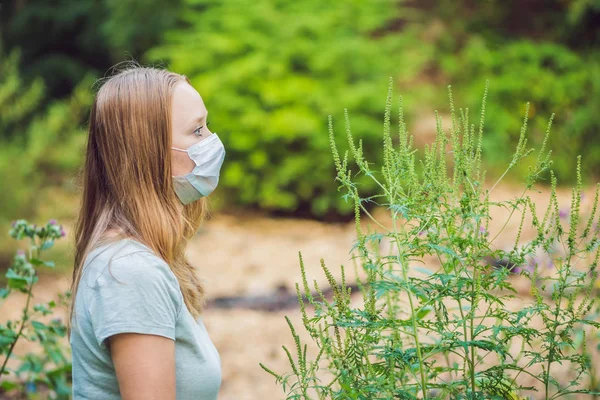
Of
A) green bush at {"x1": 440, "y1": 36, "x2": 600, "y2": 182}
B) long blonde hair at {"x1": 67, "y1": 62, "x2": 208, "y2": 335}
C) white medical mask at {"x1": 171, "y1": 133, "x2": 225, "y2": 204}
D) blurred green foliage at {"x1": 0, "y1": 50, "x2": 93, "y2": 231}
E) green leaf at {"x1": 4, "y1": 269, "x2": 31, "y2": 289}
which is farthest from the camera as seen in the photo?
green bush at {"x1": 440, "y1": 36, "x2": 600, "y2": 182}

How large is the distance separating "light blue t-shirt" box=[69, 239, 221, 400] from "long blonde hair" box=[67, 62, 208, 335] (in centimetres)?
8

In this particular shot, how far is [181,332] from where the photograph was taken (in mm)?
1695

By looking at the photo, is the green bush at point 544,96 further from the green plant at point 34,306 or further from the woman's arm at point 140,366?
the woman's arm at point 140,366

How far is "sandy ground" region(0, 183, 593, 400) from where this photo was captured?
450cm

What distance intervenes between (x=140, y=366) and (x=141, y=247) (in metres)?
0.27

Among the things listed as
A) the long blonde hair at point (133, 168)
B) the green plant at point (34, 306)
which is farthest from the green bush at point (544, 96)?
the long blonde hair at point (133, 168)

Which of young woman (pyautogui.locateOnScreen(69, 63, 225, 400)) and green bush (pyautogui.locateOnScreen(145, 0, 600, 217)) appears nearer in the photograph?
young woman (pyautogui.locateOnScreen(69, 63, 225, 400))

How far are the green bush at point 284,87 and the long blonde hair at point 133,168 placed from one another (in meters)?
6.05

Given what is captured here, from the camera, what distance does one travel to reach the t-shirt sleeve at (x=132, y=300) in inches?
60.2

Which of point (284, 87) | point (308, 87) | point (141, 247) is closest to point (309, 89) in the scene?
point (308, 87)

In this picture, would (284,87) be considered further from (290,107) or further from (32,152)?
(32,152)

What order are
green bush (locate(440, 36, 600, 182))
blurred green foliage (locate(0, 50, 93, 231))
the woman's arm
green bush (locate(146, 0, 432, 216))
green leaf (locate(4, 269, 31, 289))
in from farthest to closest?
1. green bush (locate(440, 36, 600, 182))
2. green bush (locate(146, 0, 432, 216))
3. blurred green foliage (locate(0, 50, 93, 231))
4. green leaf (locate(4, 269, 31, 289))
5. the woman's arm

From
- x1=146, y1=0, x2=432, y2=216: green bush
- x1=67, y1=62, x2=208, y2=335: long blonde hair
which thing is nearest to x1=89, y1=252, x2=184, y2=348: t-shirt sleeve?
x1=67, y1=62, x2=208, y2=335: long blonde hair

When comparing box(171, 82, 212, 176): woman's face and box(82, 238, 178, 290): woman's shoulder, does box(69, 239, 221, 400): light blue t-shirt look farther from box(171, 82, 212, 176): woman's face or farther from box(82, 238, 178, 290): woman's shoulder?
box(171, 82, 212, 176): woman's face
